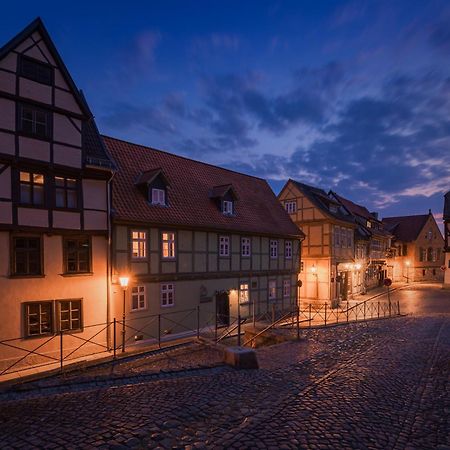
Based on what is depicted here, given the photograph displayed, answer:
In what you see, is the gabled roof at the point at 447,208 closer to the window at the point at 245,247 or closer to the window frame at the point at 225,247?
the window at the point at 245,247

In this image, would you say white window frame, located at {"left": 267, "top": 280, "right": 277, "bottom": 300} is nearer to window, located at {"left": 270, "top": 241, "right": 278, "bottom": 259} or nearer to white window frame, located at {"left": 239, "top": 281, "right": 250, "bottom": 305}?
window, located at {"left": 270, "top": 241, "right": 278, "bottom": 259}

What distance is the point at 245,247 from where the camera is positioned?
22.7 meters

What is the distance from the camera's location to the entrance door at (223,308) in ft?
68.5

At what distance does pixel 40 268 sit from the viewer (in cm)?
1401

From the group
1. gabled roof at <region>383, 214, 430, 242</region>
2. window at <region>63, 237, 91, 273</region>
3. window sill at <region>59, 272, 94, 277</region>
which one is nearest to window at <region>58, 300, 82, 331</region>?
window sill at <region>59, 272, 94, 277</region>

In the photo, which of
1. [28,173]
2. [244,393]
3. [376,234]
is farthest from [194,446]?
[376,234]

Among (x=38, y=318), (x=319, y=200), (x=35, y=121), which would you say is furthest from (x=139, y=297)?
(x=319, y=200)

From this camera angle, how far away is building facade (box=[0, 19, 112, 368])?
13281 millimetres

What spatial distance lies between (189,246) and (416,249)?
151 ft

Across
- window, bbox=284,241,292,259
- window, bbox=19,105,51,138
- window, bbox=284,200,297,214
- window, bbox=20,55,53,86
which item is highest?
window, bbox=20,55,53,86

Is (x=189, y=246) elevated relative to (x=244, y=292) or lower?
elevated

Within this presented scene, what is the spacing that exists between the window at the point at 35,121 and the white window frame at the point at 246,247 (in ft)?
40.3

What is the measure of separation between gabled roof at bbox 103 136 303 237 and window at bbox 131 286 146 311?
10.1 feet

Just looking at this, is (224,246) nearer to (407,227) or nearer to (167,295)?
(167,295)
